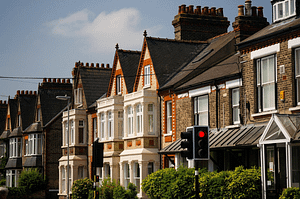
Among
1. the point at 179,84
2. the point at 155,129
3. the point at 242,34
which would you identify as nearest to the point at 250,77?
the point at 242,34

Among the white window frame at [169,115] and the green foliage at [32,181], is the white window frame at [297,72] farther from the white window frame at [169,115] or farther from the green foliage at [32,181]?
the green foliage at [32,181]

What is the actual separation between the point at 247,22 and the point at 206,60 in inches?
155

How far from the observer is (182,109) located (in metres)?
31.5

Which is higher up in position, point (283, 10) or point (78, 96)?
point (283, 10)

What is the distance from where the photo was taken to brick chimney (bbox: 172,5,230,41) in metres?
40.0

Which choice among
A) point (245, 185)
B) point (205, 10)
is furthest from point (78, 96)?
point (245, 185)

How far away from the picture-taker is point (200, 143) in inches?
665

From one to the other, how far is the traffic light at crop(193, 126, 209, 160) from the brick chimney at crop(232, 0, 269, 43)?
1369cm

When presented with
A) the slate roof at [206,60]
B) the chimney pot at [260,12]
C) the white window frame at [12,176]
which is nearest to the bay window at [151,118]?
the slate roof at [206,60]

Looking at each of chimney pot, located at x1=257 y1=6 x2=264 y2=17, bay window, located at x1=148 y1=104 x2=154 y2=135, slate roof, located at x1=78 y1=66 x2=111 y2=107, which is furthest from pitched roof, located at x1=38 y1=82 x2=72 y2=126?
chimney pot, located at x1=257 y1=6 x2=264 y2=17

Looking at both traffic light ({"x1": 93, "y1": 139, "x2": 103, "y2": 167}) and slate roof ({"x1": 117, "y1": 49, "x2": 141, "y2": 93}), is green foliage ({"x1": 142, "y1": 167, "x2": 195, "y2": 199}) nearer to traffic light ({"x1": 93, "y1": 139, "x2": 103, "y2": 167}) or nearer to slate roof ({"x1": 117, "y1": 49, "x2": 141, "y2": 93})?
traffic light ({"x1": 93, "y1": 139, "x2": 103, "y2": 167})

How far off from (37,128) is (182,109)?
26291 mm

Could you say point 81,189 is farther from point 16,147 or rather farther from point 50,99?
point 16,147

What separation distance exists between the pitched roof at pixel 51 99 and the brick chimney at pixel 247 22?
29.3m
